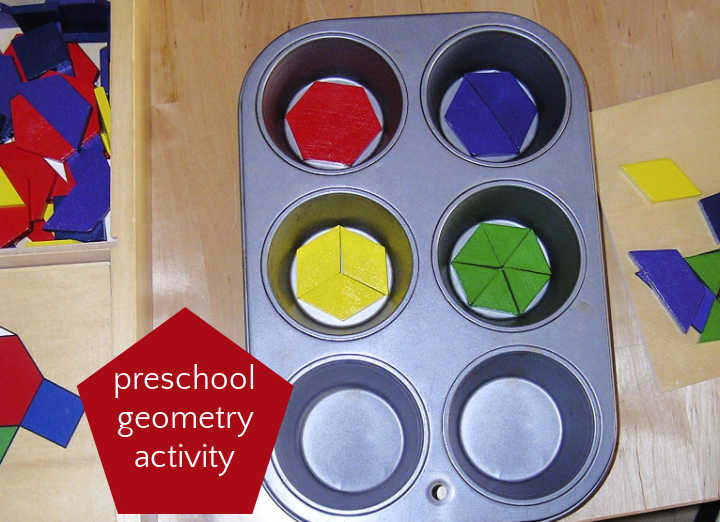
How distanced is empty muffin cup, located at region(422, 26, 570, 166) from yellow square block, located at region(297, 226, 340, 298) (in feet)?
0.62

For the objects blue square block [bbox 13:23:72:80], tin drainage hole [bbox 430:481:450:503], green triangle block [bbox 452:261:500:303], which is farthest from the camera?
blue square block [bbox 13:23:72:80]

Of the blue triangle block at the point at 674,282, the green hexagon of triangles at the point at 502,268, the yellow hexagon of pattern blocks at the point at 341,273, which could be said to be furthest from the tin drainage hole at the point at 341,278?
the blue triangle block at the point at 674,282

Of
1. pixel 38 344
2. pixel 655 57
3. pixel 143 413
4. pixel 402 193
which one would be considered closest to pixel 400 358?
pixel 402 193

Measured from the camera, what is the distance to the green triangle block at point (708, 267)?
30.8 inches

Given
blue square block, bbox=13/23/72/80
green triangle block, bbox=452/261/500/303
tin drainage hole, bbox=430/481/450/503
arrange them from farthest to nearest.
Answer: blue square block, bbox=13/23/72/80
green triangle block, bbox=452/261/500/303
tin drainage hole, bbox=430/481/450/503

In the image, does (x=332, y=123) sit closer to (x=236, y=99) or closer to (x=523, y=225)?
(x=236, y=99)

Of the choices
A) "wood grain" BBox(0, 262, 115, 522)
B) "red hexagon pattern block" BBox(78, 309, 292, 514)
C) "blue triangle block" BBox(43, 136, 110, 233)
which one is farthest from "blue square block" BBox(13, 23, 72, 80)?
"red hexagon pattern block" BBox(78, 309, 292, 514)

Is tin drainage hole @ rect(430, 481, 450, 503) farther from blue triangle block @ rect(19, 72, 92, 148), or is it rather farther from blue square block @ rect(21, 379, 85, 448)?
blue triangle block @ rect(19, 72, 92, 148)

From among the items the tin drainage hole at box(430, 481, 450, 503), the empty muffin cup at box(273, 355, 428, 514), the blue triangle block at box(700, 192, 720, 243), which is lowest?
the tin drainage hole at box(430, 481, 450, 503)

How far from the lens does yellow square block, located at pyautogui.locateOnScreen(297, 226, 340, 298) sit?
2.51 ft

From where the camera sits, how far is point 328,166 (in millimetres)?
817

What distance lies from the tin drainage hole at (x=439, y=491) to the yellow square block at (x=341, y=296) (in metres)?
0.21

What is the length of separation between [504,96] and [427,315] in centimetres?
31

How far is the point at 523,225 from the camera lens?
0.81 metres
